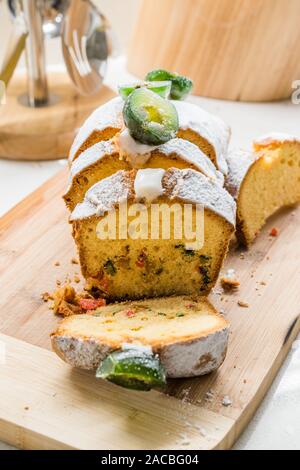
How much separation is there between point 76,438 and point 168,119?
1.11 meters

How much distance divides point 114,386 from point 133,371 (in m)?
0.20

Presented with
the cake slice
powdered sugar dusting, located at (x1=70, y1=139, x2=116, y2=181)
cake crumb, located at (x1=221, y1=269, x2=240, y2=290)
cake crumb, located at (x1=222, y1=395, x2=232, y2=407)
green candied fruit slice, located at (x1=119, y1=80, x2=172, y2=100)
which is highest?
green candied fruit slice, located at (x1=119, y1=80, x2=172, y2=100)

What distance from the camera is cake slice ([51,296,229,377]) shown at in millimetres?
2301

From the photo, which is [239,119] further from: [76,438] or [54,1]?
[76,438]

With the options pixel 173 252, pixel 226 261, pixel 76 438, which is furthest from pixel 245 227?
pixel 76 438

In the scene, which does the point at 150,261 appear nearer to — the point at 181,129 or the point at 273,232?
the point at 181,129

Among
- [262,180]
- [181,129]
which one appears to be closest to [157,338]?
[181,129]

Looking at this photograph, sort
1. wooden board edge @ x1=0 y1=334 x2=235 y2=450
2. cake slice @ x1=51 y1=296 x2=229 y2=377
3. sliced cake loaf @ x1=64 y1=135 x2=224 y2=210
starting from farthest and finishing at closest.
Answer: sliced cake loaf @ x1=64 y1=135 x2=224 y2=210
cake slice @ x1=51 y1=296 x2=229 y2=377
wooden board edge @ x1=0 y1=334 x2=235 y2=450

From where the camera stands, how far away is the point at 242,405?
231 cm

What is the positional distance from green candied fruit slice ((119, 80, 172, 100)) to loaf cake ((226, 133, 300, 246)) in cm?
46

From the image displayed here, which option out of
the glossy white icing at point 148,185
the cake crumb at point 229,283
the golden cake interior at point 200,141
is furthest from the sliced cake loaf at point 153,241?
the golden cake interior at point 200,141

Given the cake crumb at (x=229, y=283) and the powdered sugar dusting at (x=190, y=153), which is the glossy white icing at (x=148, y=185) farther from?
the cake crumb at (x=229, y=283)

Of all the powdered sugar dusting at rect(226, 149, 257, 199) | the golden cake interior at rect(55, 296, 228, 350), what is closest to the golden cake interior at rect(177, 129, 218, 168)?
the powdered sugar dusting at rect(226, 149, 257, 199)

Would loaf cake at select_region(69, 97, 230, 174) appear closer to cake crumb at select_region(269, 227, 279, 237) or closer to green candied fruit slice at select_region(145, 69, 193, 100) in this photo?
green candied fruit slice at select_region(145, 69, 193, 100)
